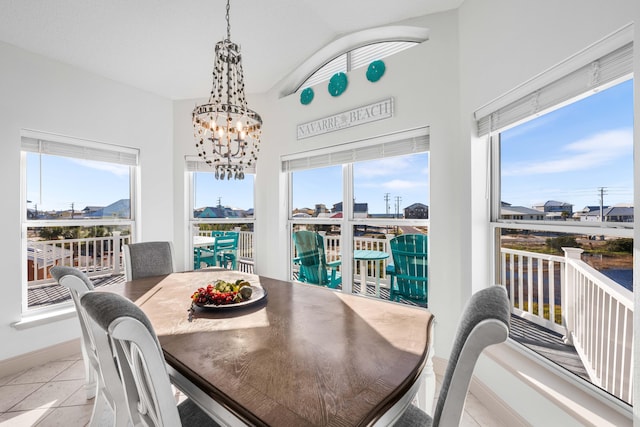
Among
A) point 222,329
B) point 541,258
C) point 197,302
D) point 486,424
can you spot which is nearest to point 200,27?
point 197,302

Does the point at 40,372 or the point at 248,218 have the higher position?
the point at 248,218

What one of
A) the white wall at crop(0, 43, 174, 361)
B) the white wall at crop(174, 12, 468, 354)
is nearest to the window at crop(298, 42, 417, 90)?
the white wall at crop(174, 12, 468, 354)

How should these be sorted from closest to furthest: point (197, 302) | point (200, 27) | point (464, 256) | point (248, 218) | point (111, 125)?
1. point (197, 302)
2. point (464, 256)
3. point (200, 27)
4. point (111, 125)
5. point (248, 218)

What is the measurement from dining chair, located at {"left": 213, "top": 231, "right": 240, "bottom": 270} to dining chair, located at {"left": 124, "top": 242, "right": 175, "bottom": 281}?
2.71ft

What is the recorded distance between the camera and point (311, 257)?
314 centimetres

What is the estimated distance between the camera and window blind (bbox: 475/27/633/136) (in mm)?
1172

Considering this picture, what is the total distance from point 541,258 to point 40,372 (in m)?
3.73

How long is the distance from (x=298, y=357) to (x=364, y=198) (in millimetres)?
1927

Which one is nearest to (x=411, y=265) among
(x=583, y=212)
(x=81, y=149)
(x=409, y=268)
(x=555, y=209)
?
(x=409, y=268)

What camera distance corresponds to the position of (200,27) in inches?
87.7

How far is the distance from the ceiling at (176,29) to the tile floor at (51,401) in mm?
2637

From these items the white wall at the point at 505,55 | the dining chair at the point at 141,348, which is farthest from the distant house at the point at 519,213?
the dining chair at the point at 141,348

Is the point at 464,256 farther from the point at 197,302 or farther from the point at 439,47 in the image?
the point at 197,302

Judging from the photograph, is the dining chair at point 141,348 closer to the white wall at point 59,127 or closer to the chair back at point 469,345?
the chair back at point 469,345
